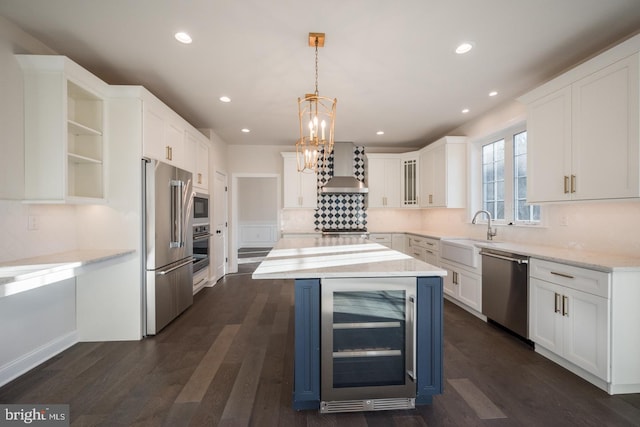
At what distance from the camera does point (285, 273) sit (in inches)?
61.9

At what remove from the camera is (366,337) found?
67.5 inches

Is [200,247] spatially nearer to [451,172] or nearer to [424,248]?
[424,248]

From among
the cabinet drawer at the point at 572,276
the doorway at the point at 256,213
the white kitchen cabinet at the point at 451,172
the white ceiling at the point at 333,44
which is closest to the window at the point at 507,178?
the white kitchen cabinet at the point at 451,172

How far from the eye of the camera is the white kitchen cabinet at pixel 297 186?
5285 millimetres

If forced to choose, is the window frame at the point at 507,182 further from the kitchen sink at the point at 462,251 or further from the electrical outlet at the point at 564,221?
the kitchen sink at the point at 462,251

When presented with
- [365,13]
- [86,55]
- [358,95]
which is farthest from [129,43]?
[358,95]

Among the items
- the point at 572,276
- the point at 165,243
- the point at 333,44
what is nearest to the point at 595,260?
the point at 572,276

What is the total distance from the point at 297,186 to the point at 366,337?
390cm

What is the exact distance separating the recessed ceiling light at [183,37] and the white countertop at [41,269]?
1896mm

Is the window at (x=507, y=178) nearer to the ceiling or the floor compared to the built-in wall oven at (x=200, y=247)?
nearer to the ceiling

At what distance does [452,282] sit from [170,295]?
351cm

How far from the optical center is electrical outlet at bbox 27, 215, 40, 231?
2.18 m

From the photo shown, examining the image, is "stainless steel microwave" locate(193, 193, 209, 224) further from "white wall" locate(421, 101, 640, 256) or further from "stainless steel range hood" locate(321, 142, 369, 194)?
"white wall" locate(421, 101, 640, 256)

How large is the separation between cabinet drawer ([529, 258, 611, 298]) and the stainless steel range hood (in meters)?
3.13
